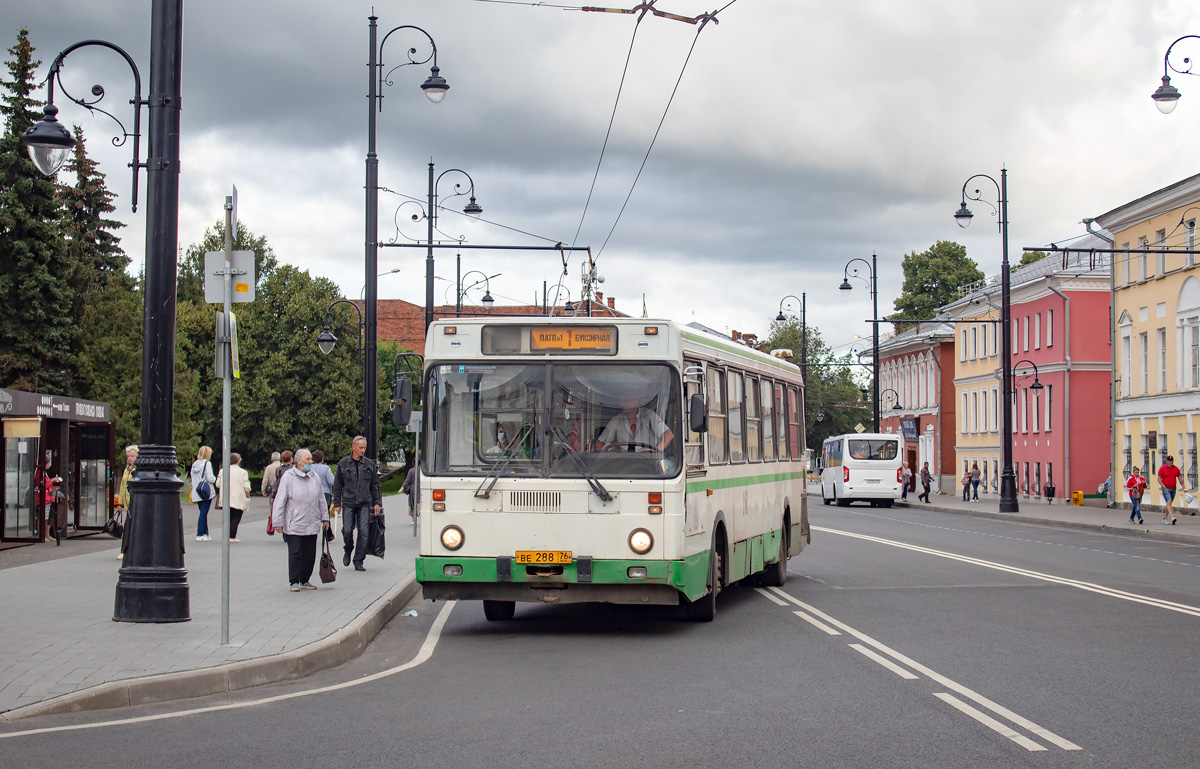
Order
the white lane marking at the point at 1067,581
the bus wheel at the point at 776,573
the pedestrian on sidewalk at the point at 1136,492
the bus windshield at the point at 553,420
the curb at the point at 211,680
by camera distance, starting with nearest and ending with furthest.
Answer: the curb at the point at 211,680, the bus windshield at the point at 553,420, the white lane marking at the point at 1067,581, the bus wheel at the point at 776,573, the pedestrian on sidewalk at the point at 1136,492

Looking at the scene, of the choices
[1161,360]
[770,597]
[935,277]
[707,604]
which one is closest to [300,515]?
[707,604]

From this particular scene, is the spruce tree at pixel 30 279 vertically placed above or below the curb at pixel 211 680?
above

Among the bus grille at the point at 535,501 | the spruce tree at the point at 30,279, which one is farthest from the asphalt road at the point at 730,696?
the spruce tree at the point at 30,279

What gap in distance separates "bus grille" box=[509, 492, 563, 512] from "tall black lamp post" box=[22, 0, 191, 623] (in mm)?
2933

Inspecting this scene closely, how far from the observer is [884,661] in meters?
10.8

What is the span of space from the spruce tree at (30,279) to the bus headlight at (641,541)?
43.8 metres

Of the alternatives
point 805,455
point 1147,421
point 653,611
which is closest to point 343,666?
point 653,611

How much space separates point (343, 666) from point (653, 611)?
4.89 metres

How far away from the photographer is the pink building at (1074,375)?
61.2m

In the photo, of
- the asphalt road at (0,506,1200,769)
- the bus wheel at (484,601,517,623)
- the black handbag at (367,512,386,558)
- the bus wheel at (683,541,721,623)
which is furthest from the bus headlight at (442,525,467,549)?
the black handbag at (367,512,386,558)

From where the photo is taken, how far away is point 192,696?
9320mm

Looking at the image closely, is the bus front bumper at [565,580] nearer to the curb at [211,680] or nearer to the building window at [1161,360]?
the curb at [211,680]

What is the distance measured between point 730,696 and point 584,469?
3.58m

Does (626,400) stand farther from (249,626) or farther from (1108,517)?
(1108,517)
